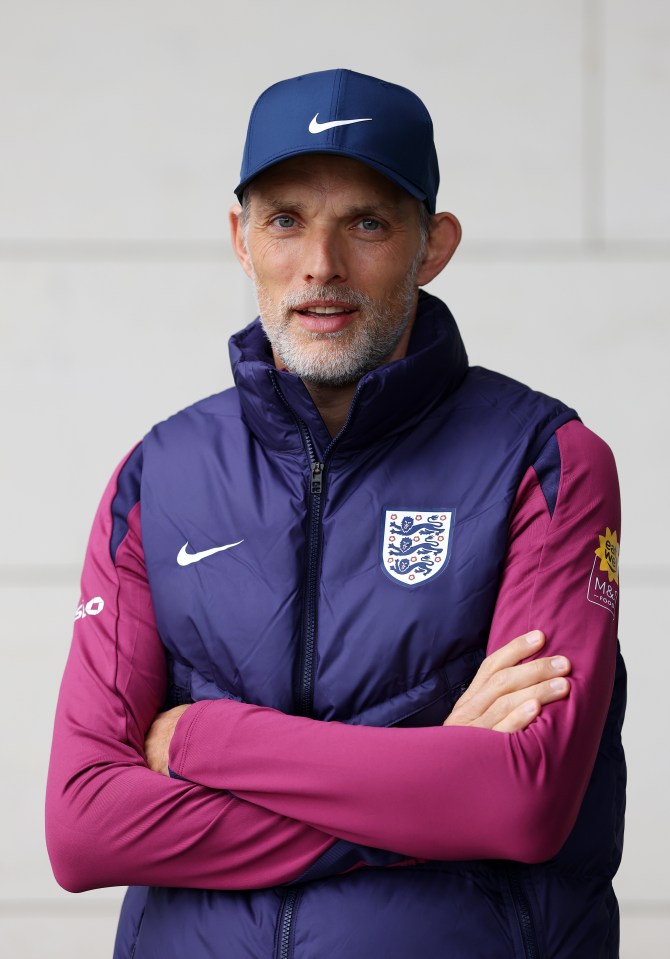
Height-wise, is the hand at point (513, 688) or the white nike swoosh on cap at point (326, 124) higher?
the white nike swoosh on cap at point (326, 124)

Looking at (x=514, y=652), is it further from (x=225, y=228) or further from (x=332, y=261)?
(x=225, y=228)

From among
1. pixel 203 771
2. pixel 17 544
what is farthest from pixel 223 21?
pixel 203 771

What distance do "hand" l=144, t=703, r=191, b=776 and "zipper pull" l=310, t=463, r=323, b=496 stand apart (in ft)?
1.02

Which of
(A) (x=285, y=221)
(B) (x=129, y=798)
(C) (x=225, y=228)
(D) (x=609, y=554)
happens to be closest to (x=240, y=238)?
(A) (x=285, y=221)

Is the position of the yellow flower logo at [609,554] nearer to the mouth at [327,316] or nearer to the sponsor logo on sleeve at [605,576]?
the sponsor logo on sleeve at [605,576]

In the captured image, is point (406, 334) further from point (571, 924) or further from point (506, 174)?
point (506, 174)

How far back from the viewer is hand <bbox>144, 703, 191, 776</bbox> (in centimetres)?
160

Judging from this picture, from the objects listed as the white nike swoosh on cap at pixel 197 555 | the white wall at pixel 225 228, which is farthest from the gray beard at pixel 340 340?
the white wall at pixel 225 228

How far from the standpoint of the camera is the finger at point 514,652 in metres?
1.51

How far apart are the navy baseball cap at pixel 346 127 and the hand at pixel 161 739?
2.27ft

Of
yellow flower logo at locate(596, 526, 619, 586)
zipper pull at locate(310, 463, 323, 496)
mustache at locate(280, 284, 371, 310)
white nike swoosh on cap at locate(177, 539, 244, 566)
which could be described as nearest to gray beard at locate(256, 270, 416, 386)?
mustache at locate(280, 284, 371, 310)

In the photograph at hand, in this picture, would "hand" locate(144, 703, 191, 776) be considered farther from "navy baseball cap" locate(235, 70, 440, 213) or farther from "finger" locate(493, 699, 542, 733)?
"navy baseball cap" locate(235, 70, 440, 213)

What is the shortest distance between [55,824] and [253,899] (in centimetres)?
26

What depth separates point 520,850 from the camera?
4.72 feet
